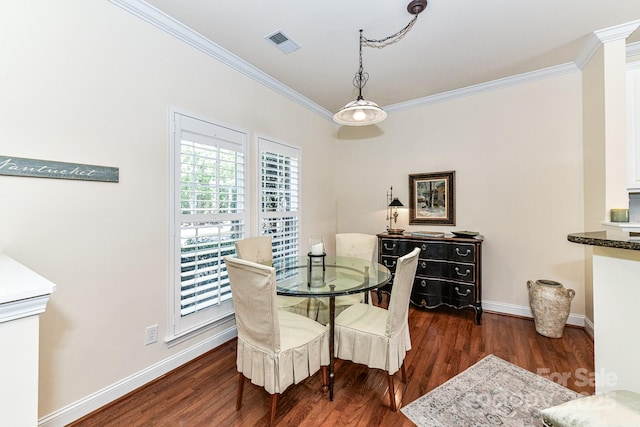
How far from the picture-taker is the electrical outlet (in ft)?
6.98

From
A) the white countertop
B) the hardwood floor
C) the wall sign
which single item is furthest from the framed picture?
the white countertop

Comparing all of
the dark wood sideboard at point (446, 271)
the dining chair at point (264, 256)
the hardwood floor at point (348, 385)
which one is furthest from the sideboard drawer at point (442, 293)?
the dining chair at point (264, 256)

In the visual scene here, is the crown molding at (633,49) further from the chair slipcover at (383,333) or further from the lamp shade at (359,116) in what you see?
the chair slipcover at (383,333)

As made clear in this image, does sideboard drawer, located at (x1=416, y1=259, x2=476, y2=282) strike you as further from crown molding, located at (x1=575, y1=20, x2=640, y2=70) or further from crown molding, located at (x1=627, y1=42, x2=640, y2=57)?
crown molding, located at (x1=627, y1=42, x2=640, y2=57)

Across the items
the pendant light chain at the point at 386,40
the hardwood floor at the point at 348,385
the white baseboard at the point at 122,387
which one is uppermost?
the pendant light chain at the point at 386,40

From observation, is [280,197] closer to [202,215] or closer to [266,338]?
[202,215]

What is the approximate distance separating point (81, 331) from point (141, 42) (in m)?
2.13

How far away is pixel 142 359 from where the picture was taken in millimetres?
2098

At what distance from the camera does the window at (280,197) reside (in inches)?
126

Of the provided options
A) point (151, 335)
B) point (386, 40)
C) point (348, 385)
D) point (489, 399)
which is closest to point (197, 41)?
point (386, 40)

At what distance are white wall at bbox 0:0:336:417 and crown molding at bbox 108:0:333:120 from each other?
0.06m

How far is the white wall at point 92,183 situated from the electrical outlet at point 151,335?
36 millimetres

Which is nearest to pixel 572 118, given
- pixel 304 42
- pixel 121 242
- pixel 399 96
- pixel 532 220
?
pixel 532 220

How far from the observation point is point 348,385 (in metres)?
2.10
